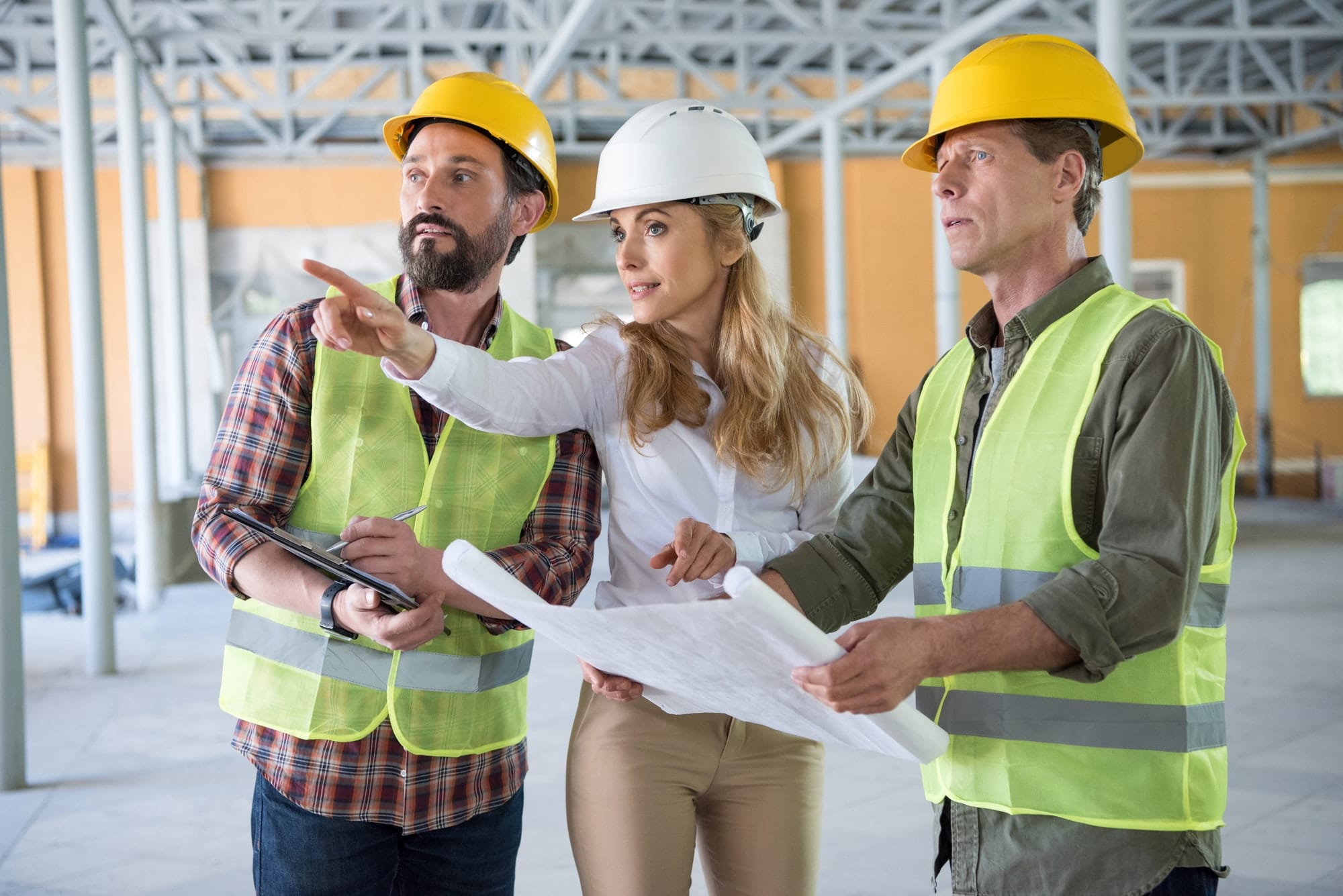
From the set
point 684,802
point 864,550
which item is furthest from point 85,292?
point 864,550

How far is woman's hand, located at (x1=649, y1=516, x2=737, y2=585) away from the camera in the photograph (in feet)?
6.80

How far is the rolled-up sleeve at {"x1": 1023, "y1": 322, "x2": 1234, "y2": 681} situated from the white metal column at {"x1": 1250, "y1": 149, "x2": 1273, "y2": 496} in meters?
18.1

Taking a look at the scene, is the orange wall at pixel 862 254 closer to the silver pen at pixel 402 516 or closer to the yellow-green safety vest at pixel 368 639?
the yellow-green safety vest at pixel 368 639

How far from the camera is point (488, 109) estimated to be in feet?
8.04

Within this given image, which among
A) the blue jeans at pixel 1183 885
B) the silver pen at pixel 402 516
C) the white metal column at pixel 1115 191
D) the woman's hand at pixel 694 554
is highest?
the white metal column at pixel 1115 191

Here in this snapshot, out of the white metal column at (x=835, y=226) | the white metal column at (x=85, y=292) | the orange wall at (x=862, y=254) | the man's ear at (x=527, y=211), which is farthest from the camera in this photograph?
the orange wall at (x=862, y=254)

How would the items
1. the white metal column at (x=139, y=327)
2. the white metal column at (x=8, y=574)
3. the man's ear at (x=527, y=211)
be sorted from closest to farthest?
the man's ear at (x=527, y=211), the white metal column at (x=8, y=574), the white metal column at (x=139, y=327)

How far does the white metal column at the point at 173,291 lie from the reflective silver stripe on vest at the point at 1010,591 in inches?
490

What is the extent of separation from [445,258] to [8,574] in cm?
408

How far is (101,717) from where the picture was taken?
689 centimetres

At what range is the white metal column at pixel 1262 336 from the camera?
58.7 ft

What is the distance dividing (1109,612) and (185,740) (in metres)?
5.91

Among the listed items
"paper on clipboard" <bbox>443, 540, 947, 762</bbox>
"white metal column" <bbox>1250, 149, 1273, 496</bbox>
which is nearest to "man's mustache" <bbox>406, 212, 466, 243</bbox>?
"paper on clipboard" <bbox>443, 540, 947, 762</bbox>

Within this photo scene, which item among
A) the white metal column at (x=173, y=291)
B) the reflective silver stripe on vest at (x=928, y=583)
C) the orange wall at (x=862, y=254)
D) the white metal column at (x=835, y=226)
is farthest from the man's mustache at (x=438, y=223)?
the orange wall at (x=862, y=254)
